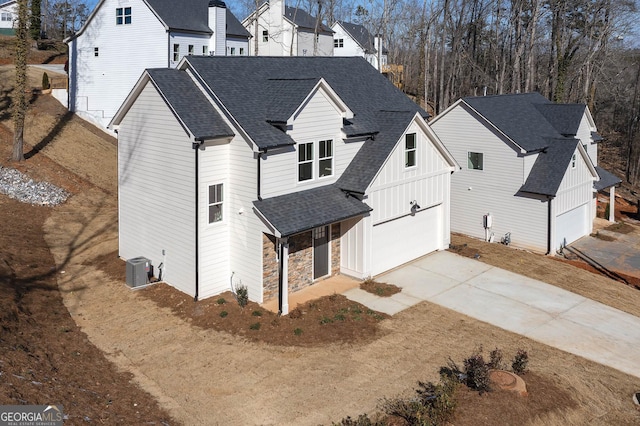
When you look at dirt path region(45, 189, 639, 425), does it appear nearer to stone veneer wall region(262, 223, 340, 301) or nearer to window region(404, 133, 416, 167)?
stone veneer wall region(262, 223, 340, 301)

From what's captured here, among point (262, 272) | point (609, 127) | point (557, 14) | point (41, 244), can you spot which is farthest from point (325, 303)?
point (609, 127)

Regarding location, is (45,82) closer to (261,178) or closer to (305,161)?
(305,161)

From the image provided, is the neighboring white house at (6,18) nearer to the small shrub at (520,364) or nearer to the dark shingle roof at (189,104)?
the dark shingle roof at (189,104)

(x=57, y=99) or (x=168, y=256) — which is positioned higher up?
(x=57, y=99)

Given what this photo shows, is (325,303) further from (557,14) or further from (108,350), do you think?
(557,14)

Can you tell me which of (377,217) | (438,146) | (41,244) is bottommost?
(41,244)

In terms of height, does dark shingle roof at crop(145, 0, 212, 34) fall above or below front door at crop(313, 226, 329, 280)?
above

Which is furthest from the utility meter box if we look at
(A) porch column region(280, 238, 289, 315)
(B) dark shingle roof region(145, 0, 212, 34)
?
(B) dark shingle roof region(145, 0, 212, 34)

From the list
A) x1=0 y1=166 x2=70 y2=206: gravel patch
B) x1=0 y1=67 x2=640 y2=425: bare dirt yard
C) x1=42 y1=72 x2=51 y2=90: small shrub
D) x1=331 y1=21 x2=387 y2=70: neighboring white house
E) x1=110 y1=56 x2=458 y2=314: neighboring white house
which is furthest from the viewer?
x1=331 y1=21 x2=387 y2=70: neighboring white house
